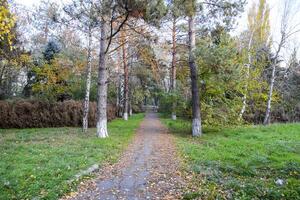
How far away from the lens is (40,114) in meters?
20.5

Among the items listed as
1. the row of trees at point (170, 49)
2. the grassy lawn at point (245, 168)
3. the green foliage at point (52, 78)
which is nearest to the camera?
the grassy lawn at point (245, 168)

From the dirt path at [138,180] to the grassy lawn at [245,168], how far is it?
480mm

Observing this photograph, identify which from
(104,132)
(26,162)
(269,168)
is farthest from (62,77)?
(269,168)

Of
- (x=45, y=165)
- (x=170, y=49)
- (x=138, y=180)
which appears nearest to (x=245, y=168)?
(x=138, y=180)

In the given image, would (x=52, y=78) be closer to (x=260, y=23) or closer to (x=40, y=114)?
(x=40, y=114)

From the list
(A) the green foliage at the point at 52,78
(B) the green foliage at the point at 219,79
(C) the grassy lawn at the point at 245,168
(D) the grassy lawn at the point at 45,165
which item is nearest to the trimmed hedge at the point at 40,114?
(A) the green foliage at the point at 52,78

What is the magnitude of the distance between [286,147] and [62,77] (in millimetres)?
16023

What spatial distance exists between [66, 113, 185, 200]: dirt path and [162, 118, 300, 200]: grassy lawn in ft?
1.57

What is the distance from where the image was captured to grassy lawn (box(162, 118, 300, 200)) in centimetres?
554

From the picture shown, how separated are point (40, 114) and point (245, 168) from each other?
16.6m

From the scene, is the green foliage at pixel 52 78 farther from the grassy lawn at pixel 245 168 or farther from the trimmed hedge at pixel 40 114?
the grassy lawn at pixel 245 168

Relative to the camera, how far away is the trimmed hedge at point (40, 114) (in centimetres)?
2017

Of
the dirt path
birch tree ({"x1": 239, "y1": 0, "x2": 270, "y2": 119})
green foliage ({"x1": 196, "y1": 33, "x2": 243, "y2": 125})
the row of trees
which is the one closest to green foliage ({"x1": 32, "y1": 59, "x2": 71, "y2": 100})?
the row of trees

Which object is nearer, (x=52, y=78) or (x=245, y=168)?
(x=245, y=168)
